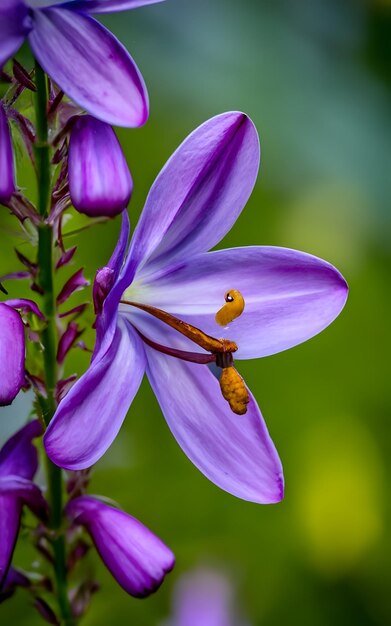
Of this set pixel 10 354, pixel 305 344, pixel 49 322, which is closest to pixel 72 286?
pixel 49 322

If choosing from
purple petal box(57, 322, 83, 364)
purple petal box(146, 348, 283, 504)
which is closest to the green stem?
purple petal box(57, 322, 83, 364)

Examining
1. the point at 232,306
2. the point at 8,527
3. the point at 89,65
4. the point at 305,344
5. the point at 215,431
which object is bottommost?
the point at 305,344

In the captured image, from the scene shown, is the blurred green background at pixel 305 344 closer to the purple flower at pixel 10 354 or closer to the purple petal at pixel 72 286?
the purple petal at pixel 72 286

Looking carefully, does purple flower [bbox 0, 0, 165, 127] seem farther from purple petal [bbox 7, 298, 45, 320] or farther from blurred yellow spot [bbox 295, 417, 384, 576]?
blurred yellow spot [bbox 295, 417, 384, 576]

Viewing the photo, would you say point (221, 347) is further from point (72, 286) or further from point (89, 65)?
point (89, 65)

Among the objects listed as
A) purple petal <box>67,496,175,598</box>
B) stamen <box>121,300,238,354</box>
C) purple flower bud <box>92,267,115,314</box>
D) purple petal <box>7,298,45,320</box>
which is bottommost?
purple petal <box>67,496,175,598</box>

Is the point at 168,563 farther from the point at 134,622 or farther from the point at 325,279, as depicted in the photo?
the point at 134,622

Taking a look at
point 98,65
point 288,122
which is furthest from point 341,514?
point 98,65
